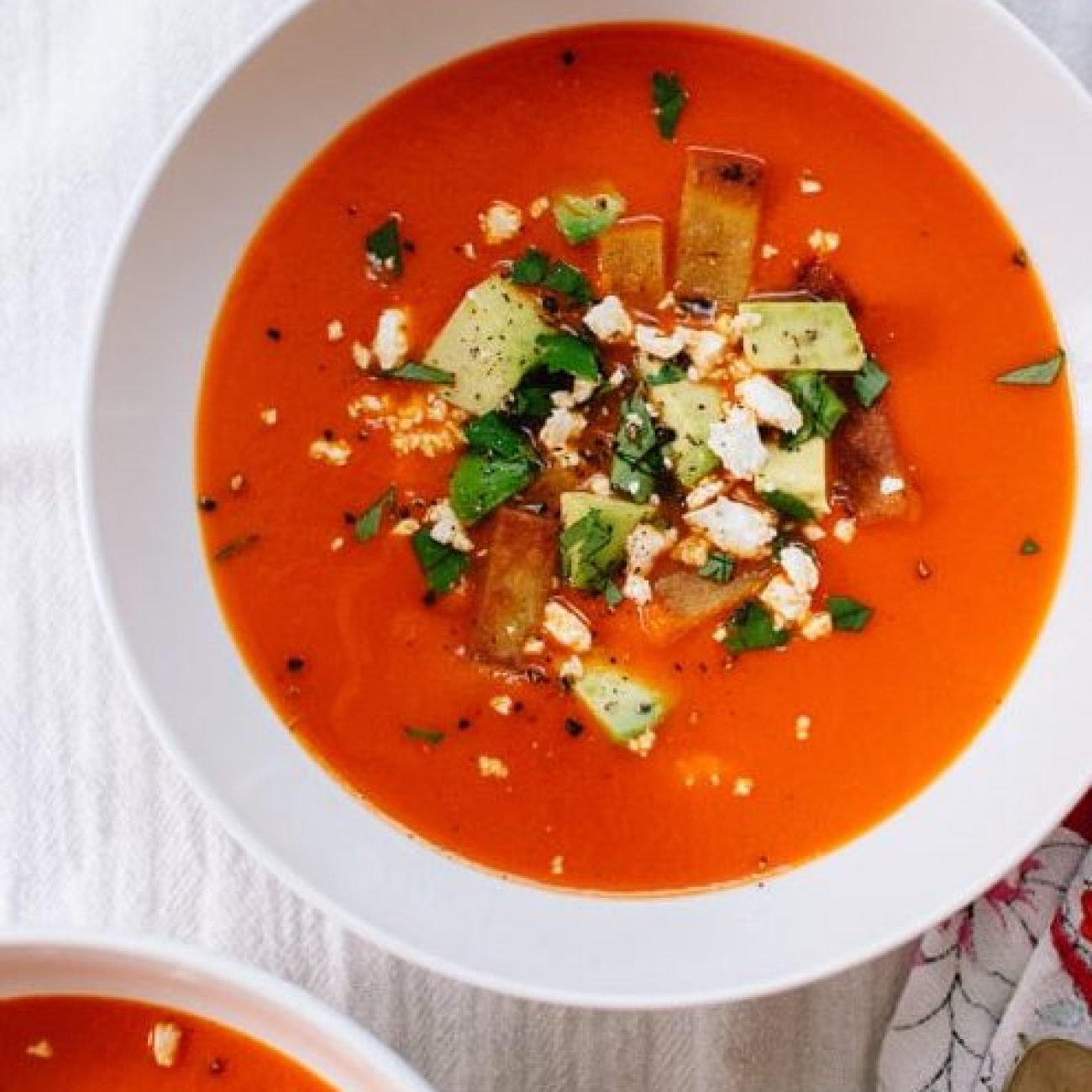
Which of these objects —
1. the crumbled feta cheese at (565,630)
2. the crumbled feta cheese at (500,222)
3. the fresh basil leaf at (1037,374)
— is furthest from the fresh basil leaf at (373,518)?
the fresh basil leaf at (1037,374)

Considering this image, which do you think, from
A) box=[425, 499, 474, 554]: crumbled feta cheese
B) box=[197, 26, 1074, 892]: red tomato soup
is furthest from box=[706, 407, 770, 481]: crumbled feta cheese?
box=[425, 499, 474, 554]: crumbled feta cheese

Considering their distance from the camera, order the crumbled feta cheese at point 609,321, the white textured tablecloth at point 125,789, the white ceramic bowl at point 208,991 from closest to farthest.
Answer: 1. the white ceramic bowl at point 208,991
2. the crumbled feta cheese at point 609,321
3. the white textured tablecloth at point 125,789

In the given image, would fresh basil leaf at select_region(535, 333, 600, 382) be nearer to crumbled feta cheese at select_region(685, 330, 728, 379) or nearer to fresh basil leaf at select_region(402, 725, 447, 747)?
crumbled feta cheese at select_region(685, 330, 728, 379)

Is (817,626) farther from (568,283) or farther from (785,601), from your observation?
(568,283)

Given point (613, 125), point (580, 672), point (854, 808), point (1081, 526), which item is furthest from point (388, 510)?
point (1081, 526)

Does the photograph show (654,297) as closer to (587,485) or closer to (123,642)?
(587,485)

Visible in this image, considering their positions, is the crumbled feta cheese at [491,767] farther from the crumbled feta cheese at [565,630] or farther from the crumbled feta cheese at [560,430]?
the crumbled feta cheese at [560,430]
